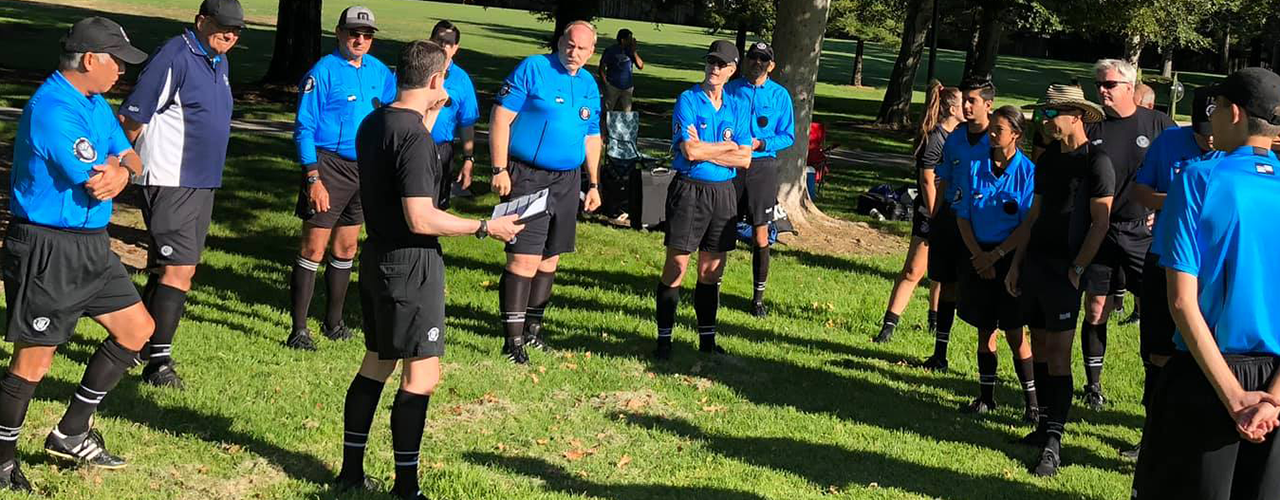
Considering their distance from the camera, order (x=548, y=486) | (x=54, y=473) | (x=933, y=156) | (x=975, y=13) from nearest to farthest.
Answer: (x=54, y=473)
(x=548, y=486)
(x=933, y=156)
(x=975, y=13)

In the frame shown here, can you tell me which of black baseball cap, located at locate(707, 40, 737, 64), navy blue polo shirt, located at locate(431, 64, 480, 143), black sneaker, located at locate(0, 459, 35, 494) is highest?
black baseball cap, located at locate(707, 40, 737, 64)

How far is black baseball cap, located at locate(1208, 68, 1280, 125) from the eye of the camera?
402cm

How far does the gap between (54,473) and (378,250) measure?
1851 mm

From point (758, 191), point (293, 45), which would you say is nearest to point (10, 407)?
point (758, 191)

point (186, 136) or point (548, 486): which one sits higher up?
point (186, 136)

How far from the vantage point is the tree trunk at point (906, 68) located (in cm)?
2792

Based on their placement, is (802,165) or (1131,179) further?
(802,165)

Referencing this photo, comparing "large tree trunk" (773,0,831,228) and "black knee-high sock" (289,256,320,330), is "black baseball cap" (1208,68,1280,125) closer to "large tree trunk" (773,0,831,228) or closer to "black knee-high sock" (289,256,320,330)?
"black knee-high sock" (289,256,320,330)

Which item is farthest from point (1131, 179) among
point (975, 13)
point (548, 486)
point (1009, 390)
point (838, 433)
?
point (975, 13)

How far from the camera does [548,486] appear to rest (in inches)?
246

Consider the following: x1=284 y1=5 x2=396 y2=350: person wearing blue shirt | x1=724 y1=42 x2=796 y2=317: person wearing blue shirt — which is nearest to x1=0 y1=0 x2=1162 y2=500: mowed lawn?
x1=284 y1=5 x2=396 y2=350: person wearing blue shirt

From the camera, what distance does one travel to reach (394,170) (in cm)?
529

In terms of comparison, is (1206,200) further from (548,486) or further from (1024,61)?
(1024,61)

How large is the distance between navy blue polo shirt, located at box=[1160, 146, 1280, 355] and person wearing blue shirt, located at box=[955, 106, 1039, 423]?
3.24 m
